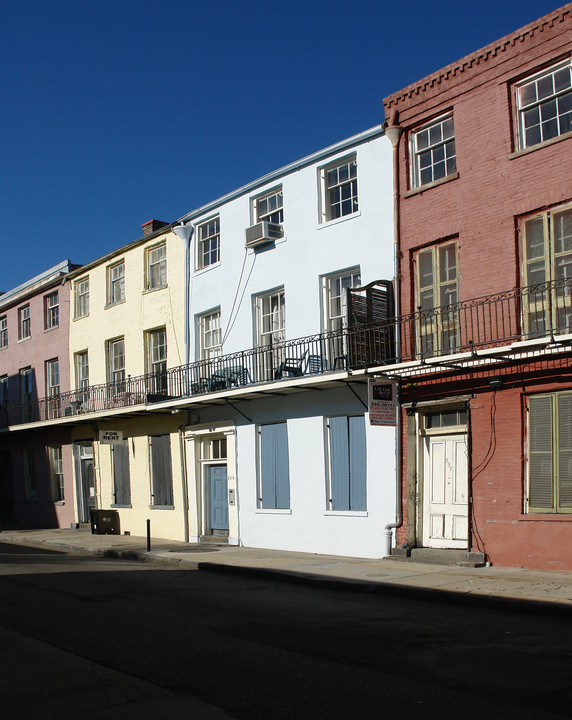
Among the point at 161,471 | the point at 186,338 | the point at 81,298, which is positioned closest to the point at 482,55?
the point at 186,338

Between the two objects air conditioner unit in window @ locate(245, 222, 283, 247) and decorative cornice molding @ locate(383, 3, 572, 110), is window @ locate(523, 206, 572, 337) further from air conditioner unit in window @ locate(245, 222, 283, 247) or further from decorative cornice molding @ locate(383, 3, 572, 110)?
air conditioner unit in window @ locate(245, 222, 283, 247)

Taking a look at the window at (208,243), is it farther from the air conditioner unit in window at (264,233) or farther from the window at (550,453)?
the window at (550,453)

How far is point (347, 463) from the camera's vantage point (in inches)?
677

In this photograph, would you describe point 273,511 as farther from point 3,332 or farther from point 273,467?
point 3,332

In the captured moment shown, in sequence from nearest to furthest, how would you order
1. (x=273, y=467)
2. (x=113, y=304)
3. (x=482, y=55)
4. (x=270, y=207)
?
(x=482, y=55) → (x=273, y=467) → (x=270, y=207) → (x=113, y=304)

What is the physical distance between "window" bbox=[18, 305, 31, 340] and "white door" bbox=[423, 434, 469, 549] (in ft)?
65.4

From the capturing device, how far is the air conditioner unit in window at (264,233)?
19.3 m

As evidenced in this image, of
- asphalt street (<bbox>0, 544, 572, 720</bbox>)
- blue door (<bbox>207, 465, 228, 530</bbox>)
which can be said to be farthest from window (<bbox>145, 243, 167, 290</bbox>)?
asphalt street (<bbox>0, 544, 572, 720</bbox>)

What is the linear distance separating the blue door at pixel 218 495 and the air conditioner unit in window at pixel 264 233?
19.5 ft

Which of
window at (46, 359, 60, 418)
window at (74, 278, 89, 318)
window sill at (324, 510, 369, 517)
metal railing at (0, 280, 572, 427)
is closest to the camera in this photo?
metal railing at (0, 280, 572, 427)

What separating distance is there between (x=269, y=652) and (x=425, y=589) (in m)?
4.61

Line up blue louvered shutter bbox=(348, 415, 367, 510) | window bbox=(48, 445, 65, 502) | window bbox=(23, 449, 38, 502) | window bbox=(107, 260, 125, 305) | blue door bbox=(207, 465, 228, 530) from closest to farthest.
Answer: blue louvered shutter bbox=(348, 415, 367, 510) < blue door bbox=(207, 465, 228, 530) < window bbox=(107, 260, 125, 305) < window bbox=(48, 445, 65, 502) < window bbox=(23, 449, 38, 502)

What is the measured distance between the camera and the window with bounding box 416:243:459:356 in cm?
1510

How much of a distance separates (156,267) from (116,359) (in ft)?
11.6
